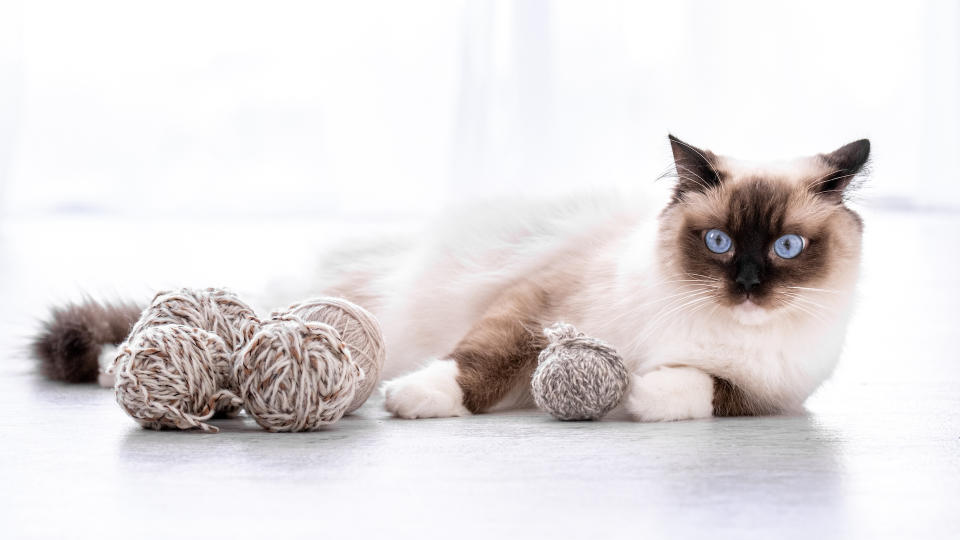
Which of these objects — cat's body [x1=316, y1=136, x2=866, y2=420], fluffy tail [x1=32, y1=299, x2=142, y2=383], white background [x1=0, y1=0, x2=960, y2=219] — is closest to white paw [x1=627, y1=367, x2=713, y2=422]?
cat's body [x1=316, y1=136, x2=866, y2=420]

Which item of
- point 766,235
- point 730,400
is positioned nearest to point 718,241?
point 766,235

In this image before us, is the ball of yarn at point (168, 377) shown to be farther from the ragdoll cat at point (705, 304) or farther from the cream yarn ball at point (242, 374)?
the ragdoll cat at point (705, 304)

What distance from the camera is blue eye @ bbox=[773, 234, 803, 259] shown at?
5.28 feet

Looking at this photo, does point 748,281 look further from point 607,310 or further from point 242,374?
point 242,374

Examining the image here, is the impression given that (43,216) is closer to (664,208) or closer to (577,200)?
(577,200)

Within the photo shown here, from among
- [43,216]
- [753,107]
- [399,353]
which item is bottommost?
[399,353]

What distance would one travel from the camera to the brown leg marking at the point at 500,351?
5.66 feet

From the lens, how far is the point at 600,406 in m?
1.60

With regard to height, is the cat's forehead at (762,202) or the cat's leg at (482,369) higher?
the cat's forehead at (762,202)

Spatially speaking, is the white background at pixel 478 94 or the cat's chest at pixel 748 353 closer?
the cat's chest at pixel 748 353

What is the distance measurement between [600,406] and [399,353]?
704 millimetres

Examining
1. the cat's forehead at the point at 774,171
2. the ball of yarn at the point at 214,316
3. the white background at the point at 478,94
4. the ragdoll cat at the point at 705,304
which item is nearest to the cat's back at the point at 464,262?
the ragdoll cat at the point at 705,304

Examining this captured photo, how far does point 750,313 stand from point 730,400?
0.19 metres

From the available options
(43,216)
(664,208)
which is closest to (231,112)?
(43,216)
